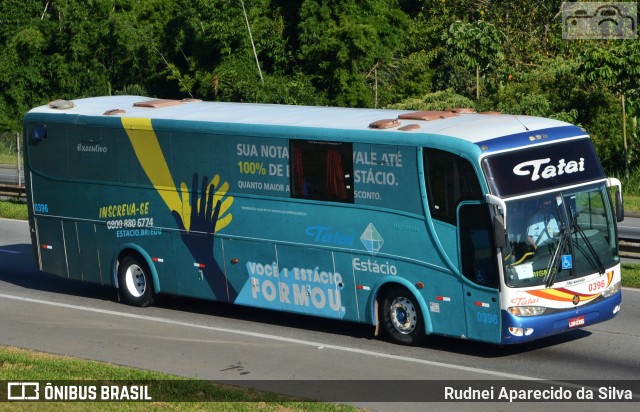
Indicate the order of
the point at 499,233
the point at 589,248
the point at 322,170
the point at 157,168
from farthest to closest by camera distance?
the point at 157,168, the point at 322,170, the point at 589,248, the point at 499,233

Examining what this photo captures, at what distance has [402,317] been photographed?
49.3 feet

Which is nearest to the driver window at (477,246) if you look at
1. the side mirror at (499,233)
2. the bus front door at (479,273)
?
the bus front door at (479,273)

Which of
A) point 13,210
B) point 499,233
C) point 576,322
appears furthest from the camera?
point 13,210

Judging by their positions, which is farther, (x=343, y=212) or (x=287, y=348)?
(x=343, y=212)

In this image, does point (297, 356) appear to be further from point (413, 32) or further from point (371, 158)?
point (413, 32)

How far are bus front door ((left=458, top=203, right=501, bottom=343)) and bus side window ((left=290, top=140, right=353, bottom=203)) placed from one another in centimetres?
197

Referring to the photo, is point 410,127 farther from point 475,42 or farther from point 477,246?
point 475,42

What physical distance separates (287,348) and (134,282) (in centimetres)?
452

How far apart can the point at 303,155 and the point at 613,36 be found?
2447cm

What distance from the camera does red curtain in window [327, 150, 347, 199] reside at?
15.3 meters

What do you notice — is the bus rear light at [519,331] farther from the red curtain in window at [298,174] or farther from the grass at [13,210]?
the grass at [13,210]

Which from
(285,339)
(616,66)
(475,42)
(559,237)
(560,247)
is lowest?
(285,339)

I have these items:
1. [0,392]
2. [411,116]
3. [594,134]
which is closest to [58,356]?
[0,392]

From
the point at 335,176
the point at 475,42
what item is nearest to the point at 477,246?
the point at 335,176
